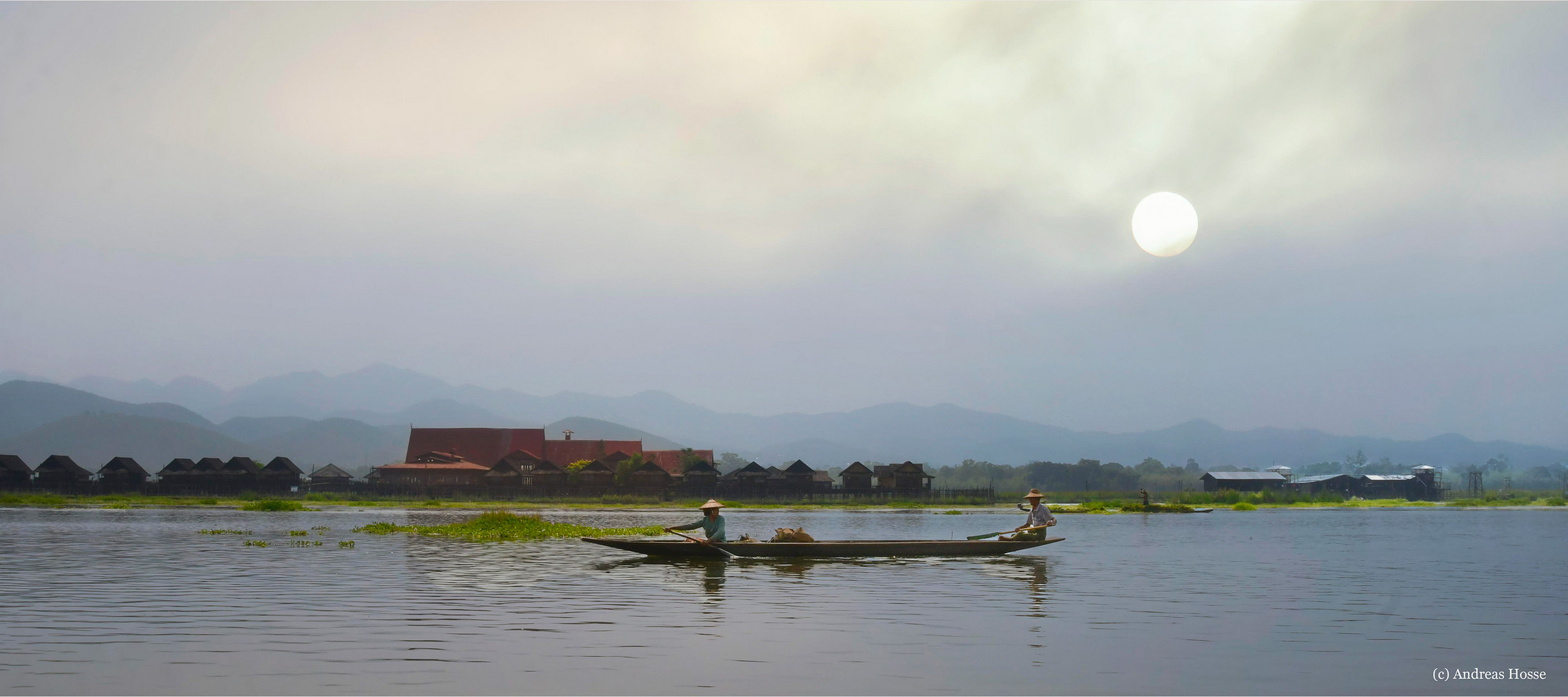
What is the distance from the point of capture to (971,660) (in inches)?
515

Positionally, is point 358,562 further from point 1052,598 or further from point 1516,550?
point 1516,550

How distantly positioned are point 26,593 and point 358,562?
26.0 feet

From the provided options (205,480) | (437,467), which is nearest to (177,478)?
(205,480)

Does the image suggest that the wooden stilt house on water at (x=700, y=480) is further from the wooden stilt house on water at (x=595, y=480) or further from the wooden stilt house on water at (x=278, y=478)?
the wooden stilt house on water at (x=278, y=478)

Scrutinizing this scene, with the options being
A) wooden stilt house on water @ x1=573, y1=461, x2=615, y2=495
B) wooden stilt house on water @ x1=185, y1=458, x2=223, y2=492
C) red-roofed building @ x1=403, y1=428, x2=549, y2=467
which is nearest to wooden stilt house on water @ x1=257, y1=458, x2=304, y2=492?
wooden stilt house on water @ x1=185, y1=458, x2=223, y2=492

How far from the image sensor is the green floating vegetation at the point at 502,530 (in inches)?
1426

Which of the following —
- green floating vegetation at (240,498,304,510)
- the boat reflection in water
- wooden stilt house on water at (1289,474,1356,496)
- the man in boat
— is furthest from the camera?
wooden stilt house on water at (1289,474,1356,496)

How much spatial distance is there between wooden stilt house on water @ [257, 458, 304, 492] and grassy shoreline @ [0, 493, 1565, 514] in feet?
10.7

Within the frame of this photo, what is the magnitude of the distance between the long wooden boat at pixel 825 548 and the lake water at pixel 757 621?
46 centimetres

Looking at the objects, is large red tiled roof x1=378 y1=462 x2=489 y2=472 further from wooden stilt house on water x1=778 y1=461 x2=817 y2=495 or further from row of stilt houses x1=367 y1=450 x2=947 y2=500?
wooden stilt house on water x1=778 y1=461 x2=817 y2=495

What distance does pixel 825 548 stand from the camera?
26781 millimetres

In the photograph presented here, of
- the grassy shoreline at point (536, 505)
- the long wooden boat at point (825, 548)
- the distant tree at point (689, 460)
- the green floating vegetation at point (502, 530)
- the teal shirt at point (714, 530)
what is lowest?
the grassy shoreline at point (536, 505)

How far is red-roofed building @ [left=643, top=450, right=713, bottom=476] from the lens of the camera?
91562 millimetres

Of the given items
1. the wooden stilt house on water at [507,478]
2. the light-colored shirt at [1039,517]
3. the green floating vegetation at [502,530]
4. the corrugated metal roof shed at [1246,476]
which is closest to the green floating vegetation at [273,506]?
the wooden stilt house on water at [507,478]
